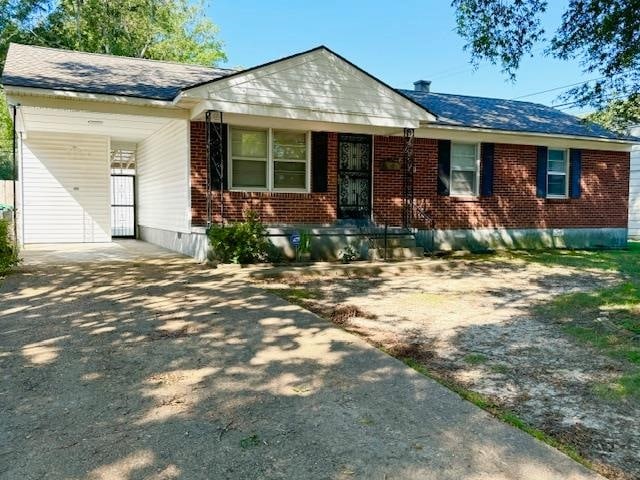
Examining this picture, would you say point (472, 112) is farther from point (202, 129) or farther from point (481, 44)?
point (202, 129)

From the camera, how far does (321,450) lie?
275 cm

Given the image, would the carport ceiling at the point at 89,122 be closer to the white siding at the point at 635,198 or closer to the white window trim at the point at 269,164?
the white window trim at the point at 269,164

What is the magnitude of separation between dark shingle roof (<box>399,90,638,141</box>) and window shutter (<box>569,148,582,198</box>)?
0.59m

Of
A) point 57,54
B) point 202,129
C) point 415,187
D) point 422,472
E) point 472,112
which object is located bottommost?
point 422,472

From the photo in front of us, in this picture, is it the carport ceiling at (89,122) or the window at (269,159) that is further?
the window at (269,159)

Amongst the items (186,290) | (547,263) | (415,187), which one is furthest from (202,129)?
(547,263)

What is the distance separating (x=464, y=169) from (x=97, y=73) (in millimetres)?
9225

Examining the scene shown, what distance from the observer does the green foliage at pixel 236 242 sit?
31.6ft

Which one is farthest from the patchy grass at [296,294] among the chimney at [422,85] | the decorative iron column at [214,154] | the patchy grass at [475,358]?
the chimney at [422,85]

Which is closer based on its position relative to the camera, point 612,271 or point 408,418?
point 408,418

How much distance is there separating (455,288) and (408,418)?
5121 millimetres

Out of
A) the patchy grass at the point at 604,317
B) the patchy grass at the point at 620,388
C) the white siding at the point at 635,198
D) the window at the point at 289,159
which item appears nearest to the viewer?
the patchy grass at the point at 620,388

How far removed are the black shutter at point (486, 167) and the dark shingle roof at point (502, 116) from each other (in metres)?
0.59

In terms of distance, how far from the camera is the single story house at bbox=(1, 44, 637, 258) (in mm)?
10289
